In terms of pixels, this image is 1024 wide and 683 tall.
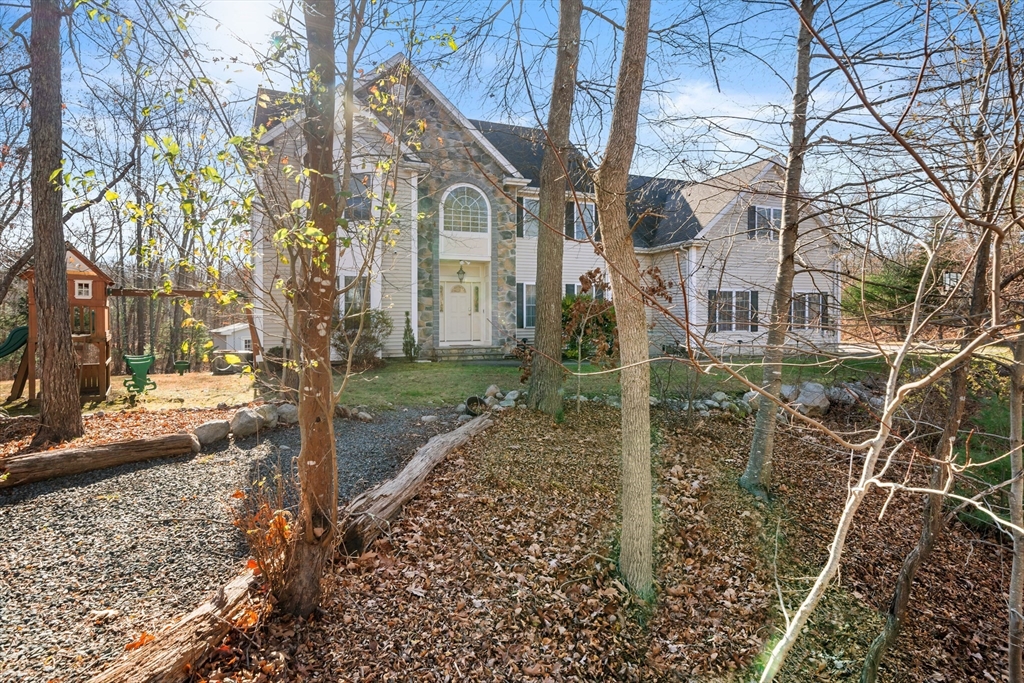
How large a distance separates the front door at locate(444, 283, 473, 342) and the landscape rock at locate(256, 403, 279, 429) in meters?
9.12

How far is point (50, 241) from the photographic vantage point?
6656 millimetres

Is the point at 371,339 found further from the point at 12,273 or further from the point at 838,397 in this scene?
the point at 838,397

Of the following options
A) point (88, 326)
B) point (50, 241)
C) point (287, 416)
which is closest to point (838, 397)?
point (287, 416)

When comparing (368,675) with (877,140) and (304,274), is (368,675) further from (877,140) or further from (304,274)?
(877,140)

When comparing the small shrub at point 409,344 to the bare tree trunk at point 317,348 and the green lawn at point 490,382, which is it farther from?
the bare tree trunk at point 317,348

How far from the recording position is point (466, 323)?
644 inches

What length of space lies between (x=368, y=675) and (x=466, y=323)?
13.5m

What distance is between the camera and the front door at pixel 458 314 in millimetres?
16109

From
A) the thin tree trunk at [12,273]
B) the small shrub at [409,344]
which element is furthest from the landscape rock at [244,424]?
the small shrub at [409,344]

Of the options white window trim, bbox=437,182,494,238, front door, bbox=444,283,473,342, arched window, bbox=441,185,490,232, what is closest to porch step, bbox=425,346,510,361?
front door, bbox=444,283,473,342

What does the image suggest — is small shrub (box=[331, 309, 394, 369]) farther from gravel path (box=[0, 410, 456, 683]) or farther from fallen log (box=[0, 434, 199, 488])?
gravel path (box=[0, 410, 456, 683])

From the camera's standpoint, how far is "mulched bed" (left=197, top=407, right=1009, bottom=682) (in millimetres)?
3414

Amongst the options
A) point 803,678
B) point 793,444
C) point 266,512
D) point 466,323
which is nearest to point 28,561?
point 266,512

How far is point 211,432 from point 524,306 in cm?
1147
